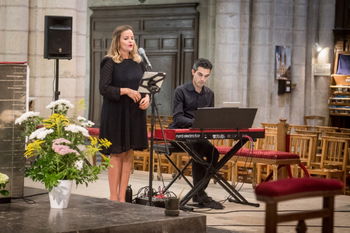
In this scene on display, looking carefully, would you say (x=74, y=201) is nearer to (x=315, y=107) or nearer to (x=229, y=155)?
(x=229, y=155)

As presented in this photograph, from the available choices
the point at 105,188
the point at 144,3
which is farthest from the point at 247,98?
the point at 105,188

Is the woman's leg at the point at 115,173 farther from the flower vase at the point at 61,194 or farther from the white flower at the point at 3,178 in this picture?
the white flower at the point at 3,178

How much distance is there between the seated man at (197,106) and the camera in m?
8.29

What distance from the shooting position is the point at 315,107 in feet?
63.8

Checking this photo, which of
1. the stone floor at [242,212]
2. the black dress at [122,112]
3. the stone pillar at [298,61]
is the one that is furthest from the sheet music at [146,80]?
the stone pillar at [298,61]

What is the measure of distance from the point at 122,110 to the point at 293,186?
408 centimetres

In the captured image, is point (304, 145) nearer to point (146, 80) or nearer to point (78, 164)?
point (146, 80)

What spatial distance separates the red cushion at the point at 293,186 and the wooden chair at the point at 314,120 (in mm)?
15296

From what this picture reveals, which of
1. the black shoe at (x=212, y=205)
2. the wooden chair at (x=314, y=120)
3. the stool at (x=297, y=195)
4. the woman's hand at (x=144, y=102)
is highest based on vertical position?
the woman's hand at (x=144, y=102)

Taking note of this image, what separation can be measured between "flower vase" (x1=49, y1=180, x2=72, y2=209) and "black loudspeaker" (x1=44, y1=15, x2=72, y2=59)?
131 inches

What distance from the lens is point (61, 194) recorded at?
240 inches

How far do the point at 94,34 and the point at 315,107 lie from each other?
5788mm

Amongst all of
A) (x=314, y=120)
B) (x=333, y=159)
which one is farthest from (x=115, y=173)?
(x=314, y=120)

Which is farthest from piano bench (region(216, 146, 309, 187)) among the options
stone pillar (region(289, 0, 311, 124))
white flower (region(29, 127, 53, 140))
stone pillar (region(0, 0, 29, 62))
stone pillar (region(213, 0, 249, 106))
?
stone pillar (region(289, 0, 311, 124))
